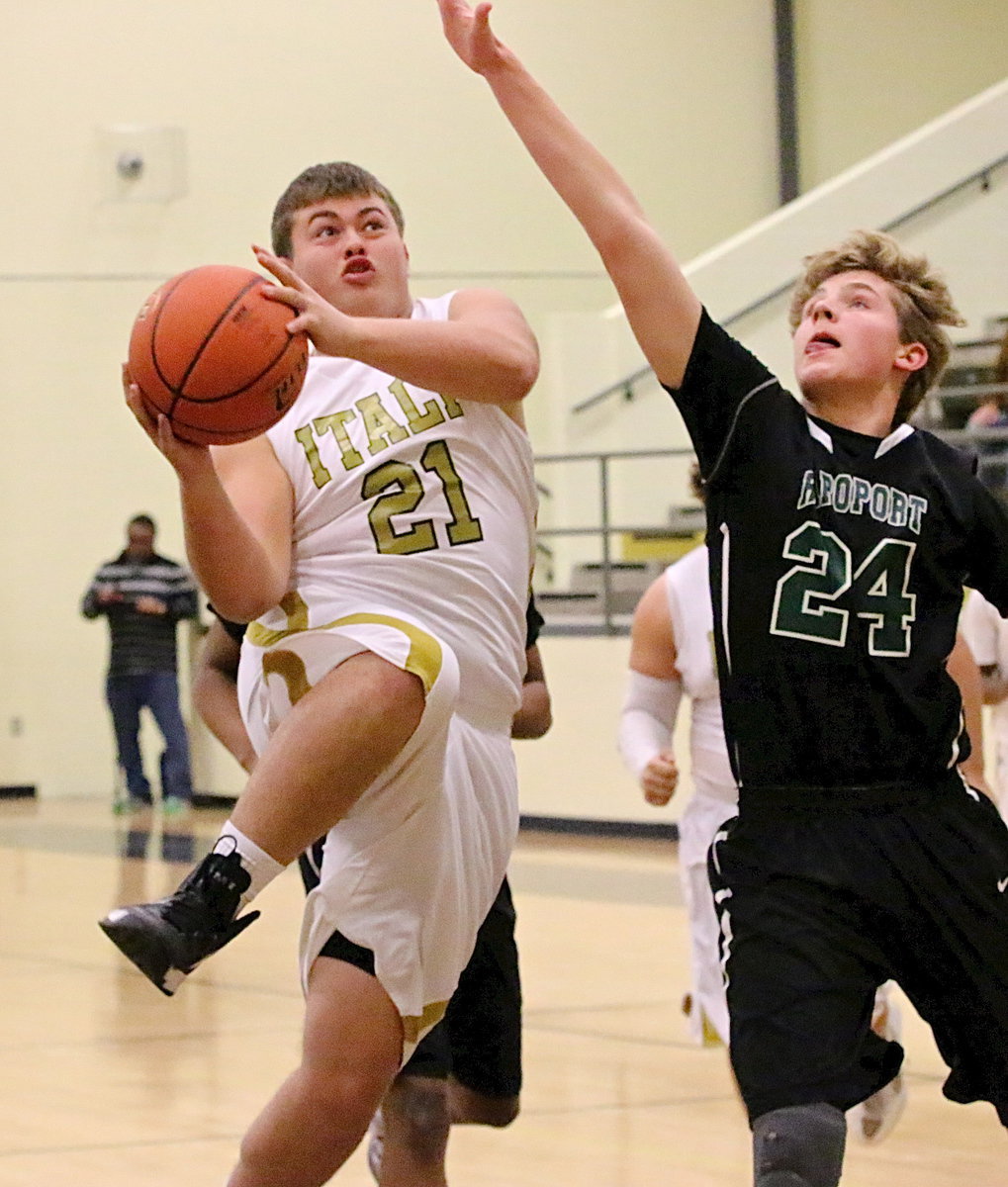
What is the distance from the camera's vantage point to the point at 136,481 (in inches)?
592

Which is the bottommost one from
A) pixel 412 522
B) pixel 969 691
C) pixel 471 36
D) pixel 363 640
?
pixel 969 691

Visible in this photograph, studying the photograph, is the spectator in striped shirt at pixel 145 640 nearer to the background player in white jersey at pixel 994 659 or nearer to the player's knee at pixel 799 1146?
the background player in white jersey at pixel 994 659

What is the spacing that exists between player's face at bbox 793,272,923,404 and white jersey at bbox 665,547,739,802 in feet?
5.41

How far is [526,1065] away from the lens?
18.6 feet

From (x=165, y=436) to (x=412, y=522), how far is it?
0.45 meters

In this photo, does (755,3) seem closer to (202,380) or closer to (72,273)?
(72,273)

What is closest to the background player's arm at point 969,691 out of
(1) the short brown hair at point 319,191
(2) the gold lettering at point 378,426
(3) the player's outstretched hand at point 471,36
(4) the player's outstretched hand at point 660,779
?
(4) the player's outstretched hand at point 660,779

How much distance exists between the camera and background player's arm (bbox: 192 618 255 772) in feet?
12.6

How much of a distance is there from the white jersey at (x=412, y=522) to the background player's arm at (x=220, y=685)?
715 mm

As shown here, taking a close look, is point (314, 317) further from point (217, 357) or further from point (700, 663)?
point (700, 663)

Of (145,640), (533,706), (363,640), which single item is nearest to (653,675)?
(533,706)

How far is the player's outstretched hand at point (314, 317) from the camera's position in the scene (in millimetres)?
2906

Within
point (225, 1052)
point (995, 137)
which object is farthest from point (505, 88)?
point (995, 137)

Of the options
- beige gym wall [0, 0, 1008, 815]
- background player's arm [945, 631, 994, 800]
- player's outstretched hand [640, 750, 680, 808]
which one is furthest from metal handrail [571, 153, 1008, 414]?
background player's arm [945, 631, 994, 800]
